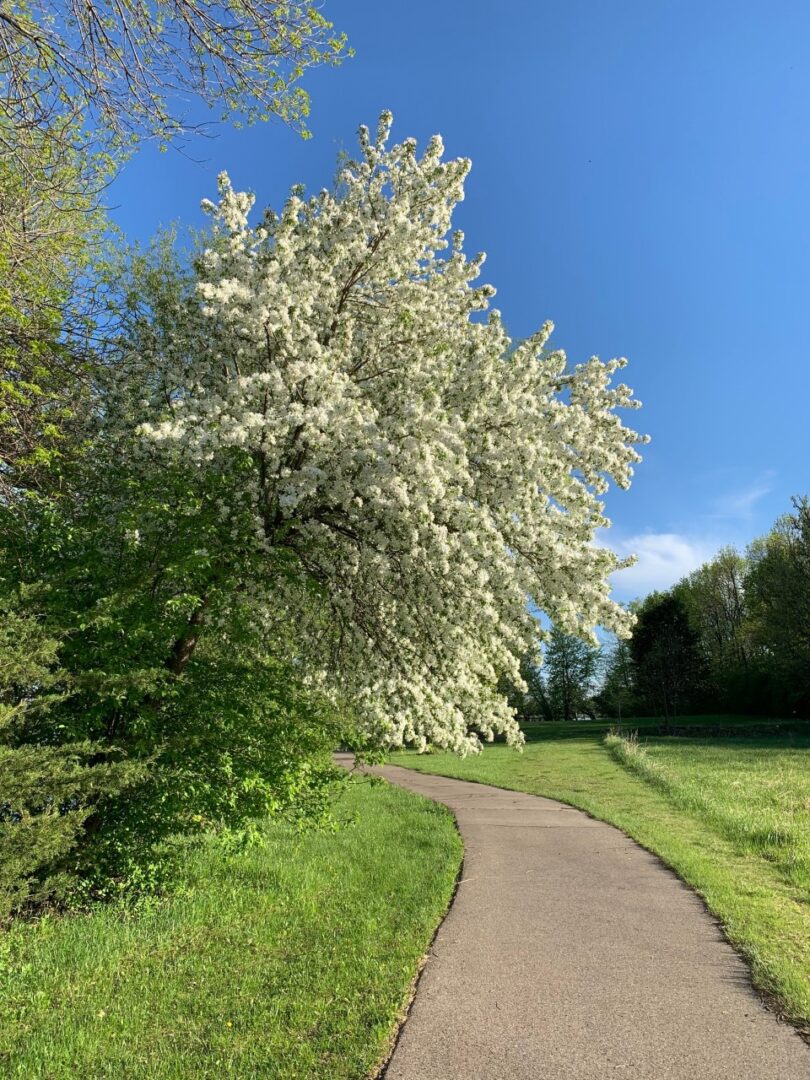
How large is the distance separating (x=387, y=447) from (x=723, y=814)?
956 cm

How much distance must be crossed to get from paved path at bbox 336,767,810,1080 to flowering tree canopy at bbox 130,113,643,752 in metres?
2.28

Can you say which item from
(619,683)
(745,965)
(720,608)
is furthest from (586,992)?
(720,608)

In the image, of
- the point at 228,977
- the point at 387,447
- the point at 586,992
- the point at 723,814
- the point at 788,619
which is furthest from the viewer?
the point at 788,619

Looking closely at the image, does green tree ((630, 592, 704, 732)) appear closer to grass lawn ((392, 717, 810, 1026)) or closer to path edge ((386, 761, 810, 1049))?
grass lawn ((392, 717, 810, 1026))

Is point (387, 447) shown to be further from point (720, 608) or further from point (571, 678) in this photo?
point (720, 608)

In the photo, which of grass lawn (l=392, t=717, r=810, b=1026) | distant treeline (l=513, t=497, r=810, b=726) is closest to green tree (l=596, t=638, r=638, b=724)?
distant treeline (l=513, t=497, r=810, b=726)

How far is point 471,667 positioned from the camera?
9328 millimetres

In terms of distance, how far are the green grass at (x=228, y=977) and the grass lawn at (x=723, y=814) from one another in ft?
9.33

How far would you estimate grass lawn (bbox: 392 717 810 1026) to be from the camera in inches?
223

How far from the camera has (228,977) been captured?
16.3ft

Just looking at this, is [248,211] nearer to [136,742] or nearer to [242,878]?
[136,742]

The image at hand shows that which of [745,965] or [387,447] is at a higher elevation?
[387,447]

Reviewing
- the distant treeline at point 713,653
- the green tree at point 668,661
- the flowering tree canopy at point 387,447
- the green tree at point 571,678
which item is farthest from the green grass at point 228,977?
the green tree at point 571,678

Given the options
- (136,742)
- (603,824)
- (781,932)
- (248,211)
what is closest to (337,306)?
(248,211)
